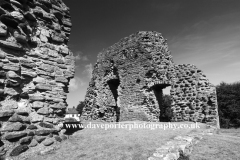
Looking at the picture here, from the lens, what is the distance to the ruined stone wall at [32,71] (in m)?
3.14

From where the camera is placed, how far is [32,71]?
369cm

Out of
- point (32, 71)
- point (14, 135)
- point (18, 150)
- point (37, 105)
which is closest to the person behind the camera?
point (18, 150)

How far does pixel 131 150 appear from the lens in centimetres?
298

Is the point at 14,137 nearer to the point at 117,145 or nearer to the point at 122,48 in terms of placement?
the point at 117,145

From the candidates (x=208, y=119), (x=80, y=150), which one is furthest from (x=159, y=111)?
(x=80, y=150)

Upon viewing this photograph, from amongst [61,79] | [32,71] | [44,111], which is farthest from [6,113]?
[61,79]

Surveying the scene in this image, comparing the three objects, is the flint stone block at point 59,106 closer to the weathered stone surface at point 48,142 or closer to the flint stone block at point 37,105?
the flint stone block at point 37,105

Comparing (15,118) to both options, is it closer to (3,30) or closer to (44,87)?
(44,87)

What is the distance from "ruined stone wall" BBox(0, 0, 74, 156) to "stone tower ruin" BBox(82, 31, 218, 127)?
5.91m

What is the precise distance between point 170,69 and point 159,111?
103 inches

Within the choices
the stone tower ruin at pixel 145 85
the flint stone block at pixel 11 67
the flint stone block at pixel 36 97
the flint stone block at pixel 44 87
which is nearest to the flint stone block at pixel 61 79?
the flint stone block at pixel 44 87

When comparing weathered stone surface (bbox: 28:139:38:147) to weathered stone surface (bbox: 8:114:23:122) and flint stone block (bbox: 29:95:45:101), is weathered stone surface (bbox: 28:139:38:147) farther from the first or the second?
flint stone block (bbox: 29:95:45:101)

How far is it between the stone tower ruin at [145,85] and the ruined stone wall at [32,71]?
5909mm

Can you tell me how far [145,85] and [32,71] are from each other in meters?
6.81
